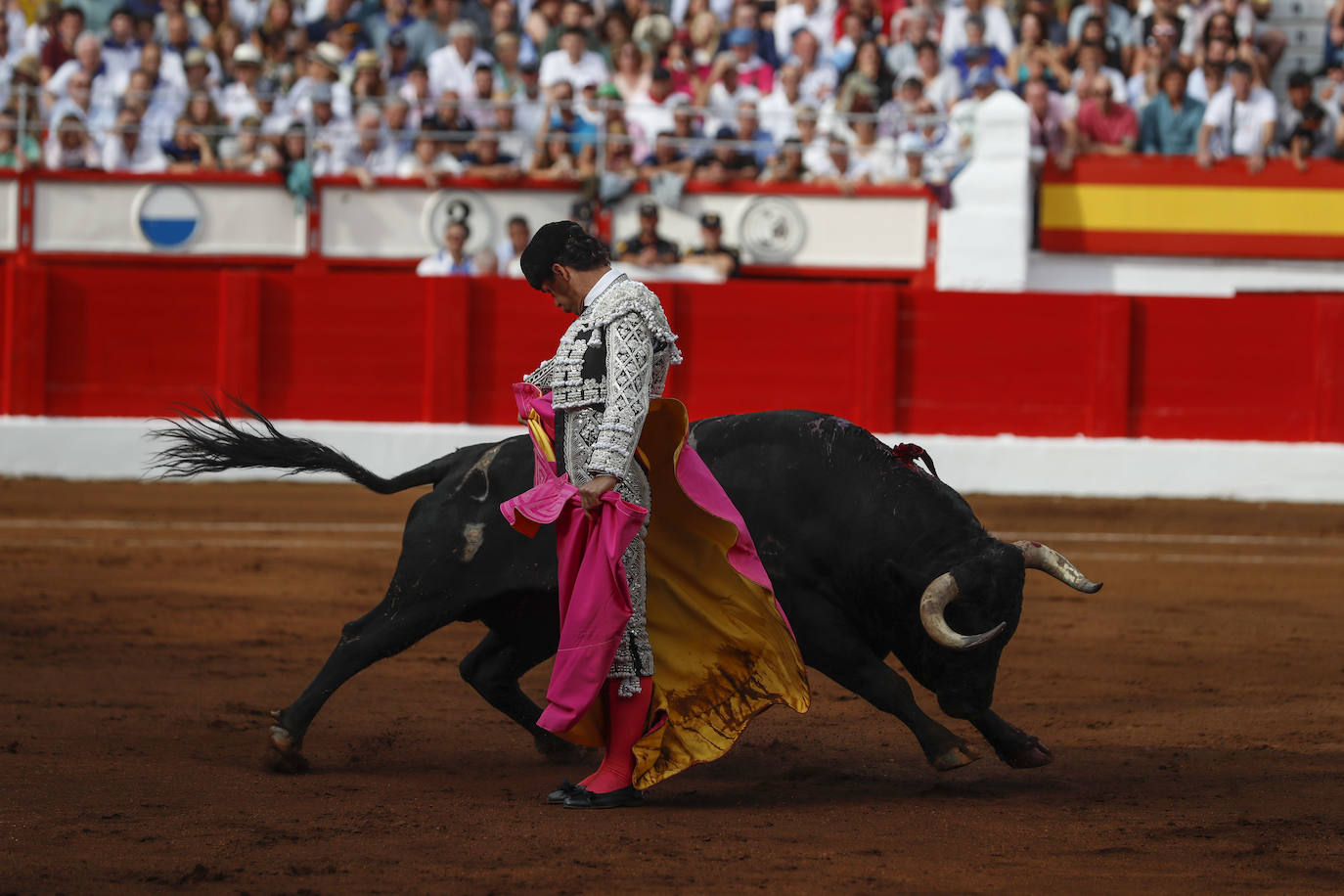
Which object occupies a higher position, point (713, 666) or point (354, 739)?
point (713, 666)

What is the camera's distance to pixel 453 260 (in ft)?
36.6

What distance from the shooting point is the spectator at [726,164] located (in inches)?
456

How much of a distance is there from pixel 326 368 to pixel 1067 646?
6246 millimetres

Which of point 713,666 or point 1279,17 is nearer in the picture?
point 713,666

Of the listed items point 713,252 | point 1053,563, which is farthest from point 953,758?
point 713,252

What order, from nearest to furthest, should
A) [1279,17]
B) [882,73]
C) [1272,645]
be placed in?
1. [1272,645]
2. [882,73]
3. [1279,17]

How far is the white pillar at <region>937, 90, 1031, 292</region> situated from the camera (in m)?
11.5

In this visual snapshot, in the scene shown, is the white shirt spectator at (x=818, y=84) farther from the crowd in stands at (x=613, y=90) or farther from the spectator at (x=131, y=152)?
the spectator at (x=131, y=152)

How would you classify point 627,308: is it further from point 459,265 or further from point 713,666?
point 459,265

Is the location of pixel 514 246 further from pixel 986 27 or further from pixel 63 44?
pixel 986 27

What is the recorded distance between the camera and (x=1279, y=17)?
1323 cm

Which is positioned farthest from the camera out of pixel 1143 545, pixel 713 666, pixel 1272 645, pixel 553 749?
pixel 1143 545

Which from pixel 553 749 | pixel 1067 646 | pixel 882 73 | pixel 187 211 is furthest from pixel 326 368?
pixel 553 749

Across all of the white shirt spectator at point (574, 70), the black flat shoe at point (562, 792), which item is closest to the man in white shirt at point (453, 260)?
the white shirt spectator at point (574, 70)
